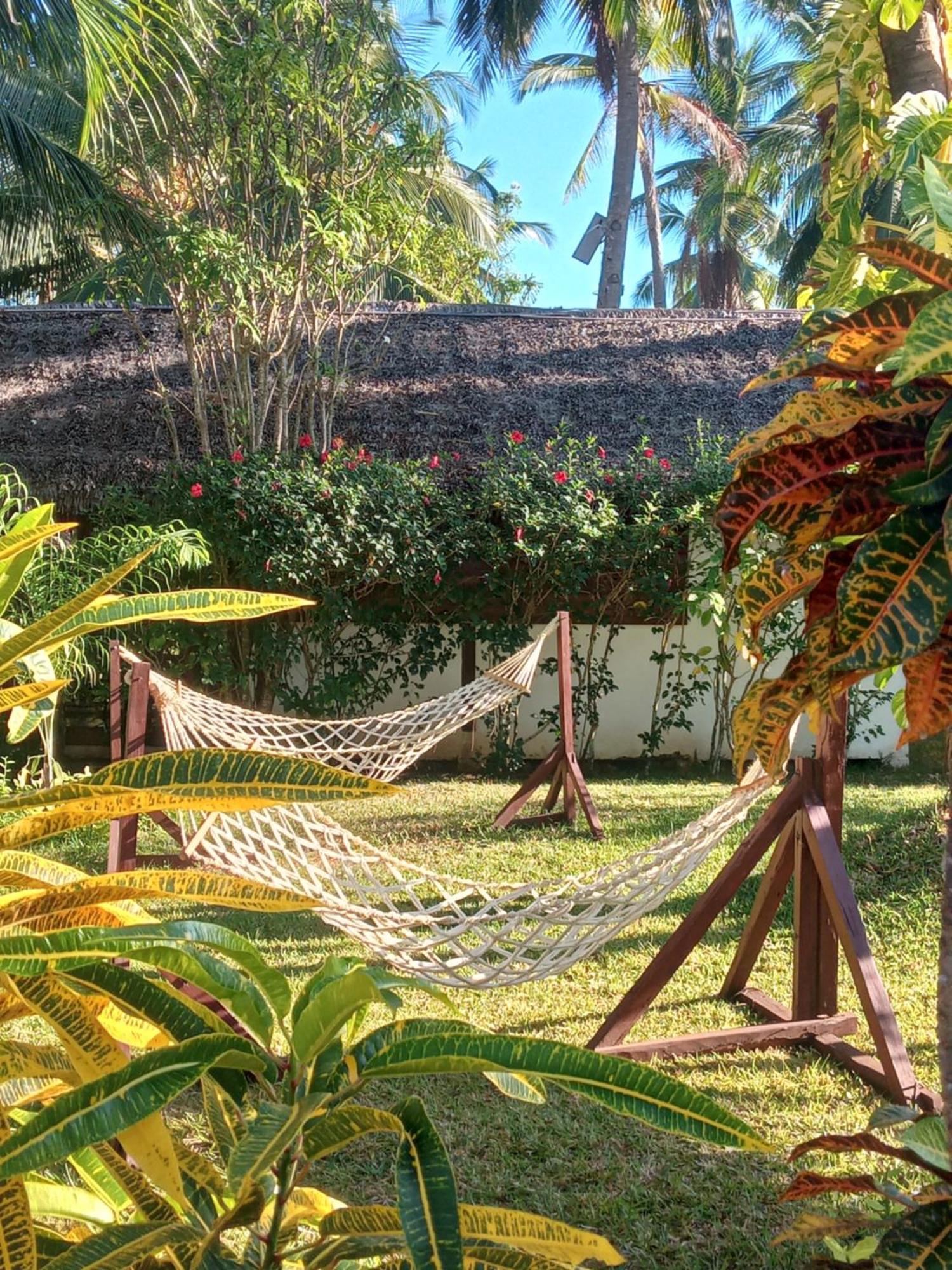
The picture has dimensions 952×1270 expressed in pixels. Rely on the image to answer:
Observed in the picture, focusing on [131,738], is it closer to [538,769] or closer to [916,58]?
[916,58]

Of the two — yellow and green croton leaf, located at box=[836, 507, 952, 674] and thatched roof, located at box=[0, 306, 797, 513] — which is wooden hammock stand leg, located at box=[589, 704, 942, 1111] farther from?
thatched roof, located at box=[0, 306, 797, 513]

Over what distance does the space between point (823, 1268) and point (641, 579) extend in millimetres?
4921

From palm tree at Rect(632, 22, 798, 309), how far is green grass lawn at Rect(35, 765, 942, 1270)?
13319mm

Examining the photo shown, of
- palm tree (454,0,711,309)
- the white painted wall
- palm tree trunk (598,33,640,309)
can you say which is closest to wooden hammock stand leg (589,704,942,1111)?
the white painted wall

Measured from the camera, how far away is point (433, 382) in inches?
268

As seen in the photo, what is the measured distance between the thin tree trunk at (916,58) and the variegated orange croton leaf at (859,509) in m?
0.58

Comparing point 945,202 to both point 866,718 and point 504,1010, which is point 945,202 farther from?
point 866,718

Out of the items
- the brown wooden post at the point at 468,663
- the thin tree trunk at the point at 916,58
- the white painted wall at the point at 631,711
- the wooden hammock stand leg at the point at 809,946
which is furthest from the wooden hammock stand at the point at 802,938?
the brown wooden post at the point at 468,663

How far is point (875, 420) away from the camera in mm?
746

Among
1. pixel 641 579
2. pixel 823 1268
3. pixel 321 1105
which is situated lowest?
pixel 823 1268

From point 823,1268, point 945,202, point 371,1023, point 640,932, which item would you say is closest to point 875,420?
point 945,202

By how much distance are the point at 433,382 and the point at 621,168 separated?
22.5ft

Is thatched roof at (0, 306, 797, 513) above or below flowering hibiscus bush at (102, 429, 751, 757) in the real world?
above

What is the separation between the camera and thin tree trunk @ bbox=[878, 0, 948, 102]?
118 centimetres
